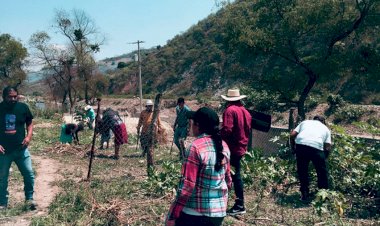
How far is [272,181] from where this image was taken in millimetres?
7160

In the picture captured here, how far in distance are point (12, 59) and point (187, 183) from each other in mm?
45388

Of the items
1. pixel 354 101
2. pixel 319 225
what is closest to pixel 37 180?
pixel 319 225

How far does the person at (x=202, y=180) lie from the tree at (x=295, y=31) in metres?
10.8

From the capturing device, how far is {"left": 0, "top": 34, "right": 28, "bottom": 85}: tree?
43438 mm

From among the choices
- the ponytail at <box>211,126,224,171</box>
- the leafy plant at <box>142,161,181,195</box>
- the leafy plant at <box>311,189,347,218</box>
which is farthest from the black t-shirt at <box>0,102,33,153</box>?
the leafy plant at <box>311,189,347,218</box>

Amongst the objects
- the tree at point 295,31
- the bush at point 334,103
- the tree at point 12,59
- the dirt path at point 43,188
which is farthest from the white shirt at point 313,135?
the tree at point 12,59

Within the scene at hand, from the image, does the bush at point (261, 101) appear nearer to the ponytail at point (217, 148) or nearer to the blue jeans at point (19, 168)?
the blue jeans at point (19, 168)

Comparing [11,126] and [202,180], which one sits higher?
[11,126]

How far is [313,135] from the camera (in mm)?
6277

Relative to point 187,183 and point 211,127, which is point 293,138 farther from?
point 187,183

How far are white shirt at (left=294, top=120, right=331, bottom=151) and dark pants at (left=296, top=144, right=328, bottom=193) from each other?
0.08 metres

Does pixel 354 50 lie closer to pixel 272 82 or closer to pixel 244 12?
pixel 272 82

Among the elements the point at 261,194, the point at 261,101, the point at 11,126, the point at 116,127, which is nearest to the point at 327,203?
the point at 261,194

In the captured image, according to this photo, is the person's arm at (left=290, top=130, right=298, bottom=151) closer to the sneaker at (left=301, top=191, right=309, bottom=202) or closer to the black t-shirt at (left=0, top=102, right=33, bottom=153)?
the sneaker at (left=301, top=191, right=309, bottom=202)
